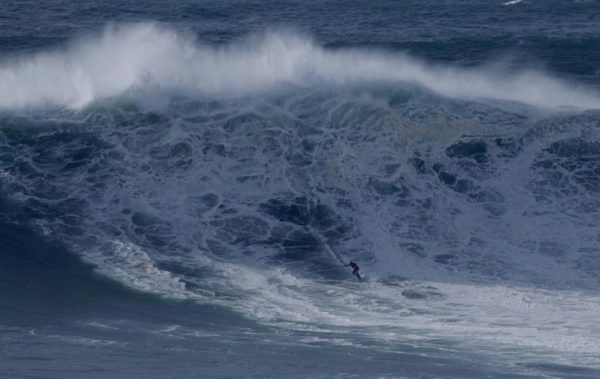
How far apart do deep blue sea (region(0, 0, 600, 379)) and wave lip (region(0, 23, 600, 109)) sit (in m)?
0.10

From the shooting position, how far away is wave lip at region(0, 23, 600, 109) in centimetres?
3175

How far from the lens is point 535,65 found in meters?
36.3

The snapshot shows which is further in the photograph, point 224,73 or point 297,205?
point 224,73

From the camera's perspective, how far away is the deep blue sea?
2002 centimetres

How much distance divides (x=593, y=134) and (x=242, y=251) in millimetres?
10549

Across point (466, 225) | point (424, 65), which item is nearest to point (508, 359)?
point (466, 225)

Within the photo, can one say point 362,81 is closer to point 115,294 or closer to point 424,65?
point 424,65

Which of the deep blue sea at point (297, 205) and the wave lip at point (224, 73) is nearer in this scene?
the deep blue sea at point (297, 205)

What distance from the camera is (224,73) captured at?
107 feet

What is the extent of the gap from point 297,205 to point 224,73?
23.1 feet

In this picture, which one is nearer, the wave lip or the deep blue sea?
the deep blue sea

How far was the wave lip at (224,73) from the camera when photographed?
31.8 meters

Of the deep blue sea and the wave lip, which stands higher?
the wave lip

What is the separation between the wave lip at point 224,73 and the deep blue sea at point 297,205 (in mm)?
102
